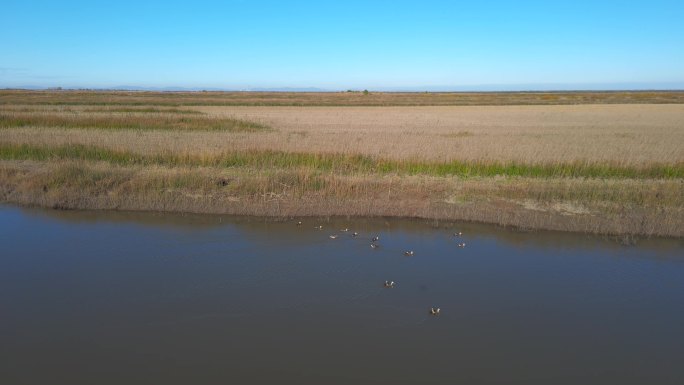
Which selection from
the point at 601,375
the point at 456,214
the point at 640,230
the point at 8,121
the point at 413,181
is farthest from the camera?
the point at 8,121

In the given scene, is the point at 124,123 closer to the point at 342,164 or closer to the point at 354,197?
the point at 342,164

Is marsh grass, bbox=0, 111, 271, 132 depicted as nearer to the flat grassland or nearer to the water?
the flat grassland

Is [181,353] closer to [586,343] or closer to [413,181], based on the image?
[586,343]

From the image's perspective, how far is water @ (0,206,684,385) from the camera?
4.76 m

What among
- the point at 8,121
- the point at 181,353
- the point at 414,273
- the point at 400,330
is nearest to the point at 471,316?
the point at 400,330

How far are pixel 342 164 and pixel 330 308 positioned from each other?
25.2ft

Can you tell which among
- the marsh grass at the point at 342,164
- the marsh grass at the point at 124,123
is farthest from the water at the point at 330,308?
the marsh grass at the point at 124,123

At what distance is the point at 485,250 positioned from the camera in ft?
27.5

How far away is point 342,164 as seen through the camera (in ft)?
43.5

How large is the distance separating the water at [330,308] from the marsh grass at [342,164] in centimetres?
405

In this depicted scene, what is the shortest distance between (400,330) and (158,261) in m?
4.24

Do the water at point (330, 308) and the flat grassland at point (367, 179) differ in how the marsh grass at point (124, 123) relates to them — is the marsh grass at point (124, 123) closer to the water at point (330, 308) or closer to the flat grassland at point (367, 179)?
the flat grassland at point (367, 179)

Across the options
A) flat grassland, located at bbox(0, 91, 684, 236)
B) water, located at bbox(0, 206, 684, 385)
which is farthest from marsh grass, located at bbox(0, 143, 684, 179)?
water, located at bbox(0, 206, 684, 385)

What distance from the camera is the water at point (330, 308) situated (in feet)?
15.6
